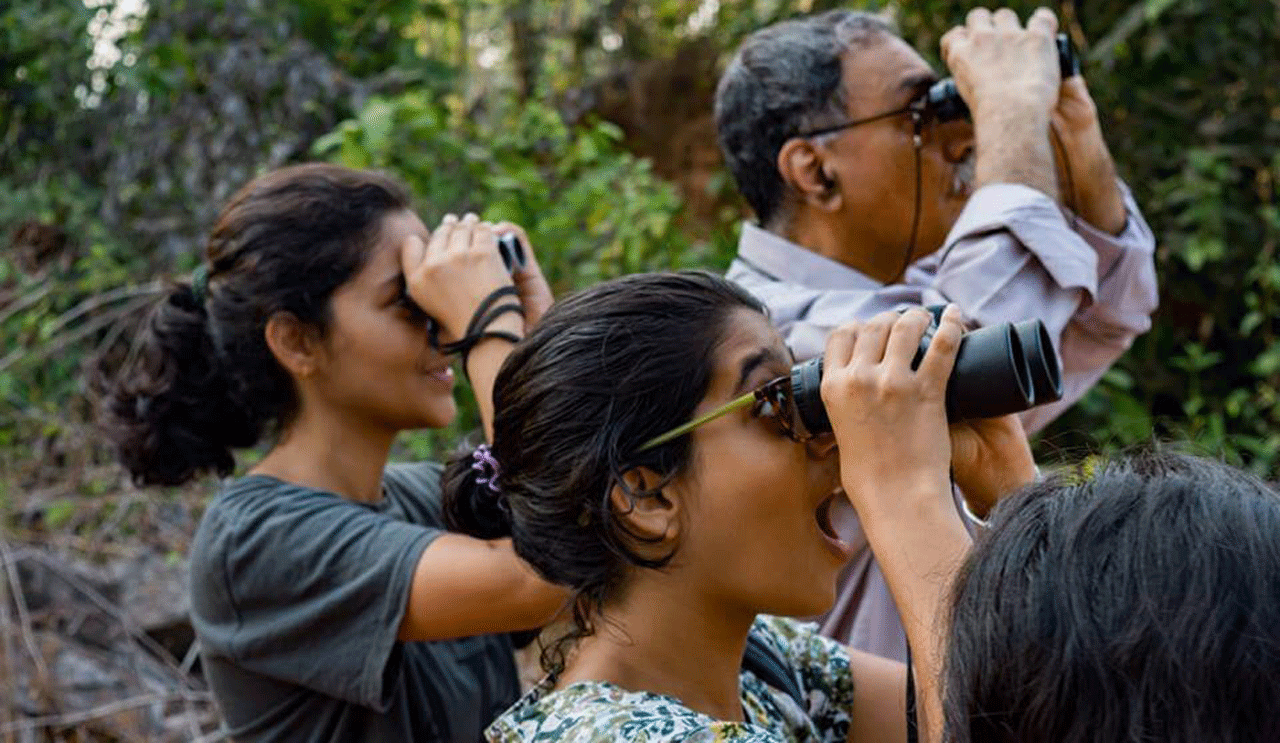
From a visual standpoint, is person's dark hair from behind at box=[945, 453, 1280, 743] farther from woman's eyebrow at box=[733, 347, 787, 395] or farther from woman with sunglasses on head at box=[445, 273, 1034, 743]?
woman's eyebrow at box=[733, 347, 787, 395]

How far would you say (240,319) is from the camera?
2502 mm

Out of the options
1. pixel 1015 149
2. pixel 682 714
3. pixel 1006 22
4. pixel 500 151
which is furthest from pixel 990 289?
pixel 500 151

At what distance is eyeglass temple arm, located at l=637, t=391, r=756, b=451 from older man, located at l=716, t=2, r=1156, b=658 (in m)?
0.69

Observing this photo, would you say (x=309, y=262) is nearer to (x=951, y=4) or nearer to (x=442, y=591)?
(x=442, y=591)

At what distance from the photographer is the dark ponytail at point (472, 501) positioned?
6.41 ft

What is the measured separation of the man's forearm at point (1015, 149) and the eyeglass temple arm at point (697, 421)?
2.83 ft

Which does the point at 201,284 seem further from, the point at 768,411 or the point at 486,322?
the point at 768,411

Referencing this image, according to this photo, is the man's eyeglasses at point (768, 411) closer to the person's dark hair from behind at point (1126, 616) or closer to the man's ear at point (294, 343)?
the person's dark hair from behind at point (1126, 616)

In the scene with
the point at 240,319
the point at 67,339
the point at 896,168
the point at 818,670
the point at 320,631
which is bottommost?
the point at 67,339

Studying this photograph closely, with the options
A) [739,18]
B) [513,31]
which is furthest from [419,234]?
[513,31]

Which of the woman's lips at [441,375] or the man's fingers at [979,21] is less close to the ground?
the man's fingers at [979,21]

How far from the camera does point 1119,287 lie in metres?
2.55

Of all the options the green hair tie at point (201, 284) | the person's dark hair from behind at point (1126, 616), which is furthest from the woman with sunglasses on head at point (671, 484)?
the green hair tie at point (201, 284)

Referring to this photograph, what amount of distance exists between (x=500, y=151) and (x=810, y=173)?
7.22ft
